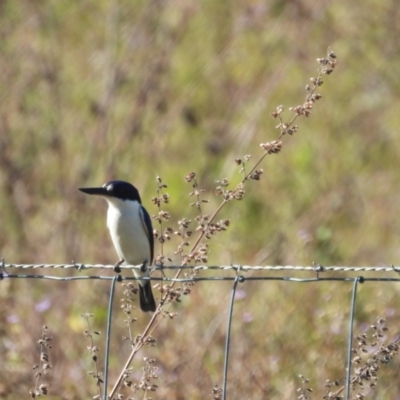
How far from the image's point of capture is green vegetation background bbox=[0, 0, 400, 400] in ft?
18.5

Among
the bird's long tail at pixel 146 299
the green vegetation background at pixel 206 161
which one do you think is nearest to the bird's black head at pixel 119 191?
the bird's long tail at pixel 146 299

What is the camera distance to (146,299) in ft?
16.5

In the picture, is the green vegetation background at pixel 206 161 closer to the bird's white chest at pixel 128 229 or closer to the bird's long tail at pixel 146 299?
the bird's long tail at pixel 146 299

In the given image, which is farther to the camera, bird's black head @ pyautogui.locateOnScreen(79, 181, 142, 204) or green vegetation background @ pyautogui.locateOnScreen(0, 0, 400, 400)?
green vegetation background @ pyautogui.locateOnScreen(0, 0, 400, 400)

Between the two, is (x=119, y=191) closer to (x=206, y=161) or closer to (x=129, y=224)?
(x=129, y=224)

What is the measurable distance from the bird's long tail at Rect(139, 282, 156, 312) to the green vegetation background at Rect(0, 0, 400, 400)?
495mm

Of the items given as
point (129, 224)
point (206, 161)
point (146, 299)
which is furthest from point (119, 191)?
point (206, 161)

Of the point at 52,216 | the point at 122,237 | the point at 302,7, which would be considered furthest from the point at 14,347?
the point at 302,7

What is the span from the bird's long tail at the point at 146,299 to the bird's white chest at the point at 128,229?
29cm

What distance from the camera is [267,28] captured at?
936cm

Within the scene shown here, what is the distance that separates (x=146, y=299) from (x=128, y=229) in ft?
1.48

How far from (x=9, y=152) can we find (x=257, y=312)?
2676 mm

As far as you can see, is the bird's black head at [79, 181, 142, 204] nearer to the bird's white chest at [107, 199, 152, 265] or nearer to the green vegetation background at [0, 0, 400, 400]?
the bird's white chest at [107, 199, 152, 265]

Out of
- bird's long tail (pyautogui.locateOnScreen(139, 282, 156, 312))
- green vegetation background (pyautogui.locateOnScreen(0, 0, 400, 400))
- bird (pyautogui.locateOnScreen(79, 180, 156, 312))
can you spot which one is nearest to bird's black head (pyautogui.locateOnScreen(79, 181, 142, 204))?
bird (pyautogui.locateOnScreen(79, 180, 156, 312))
